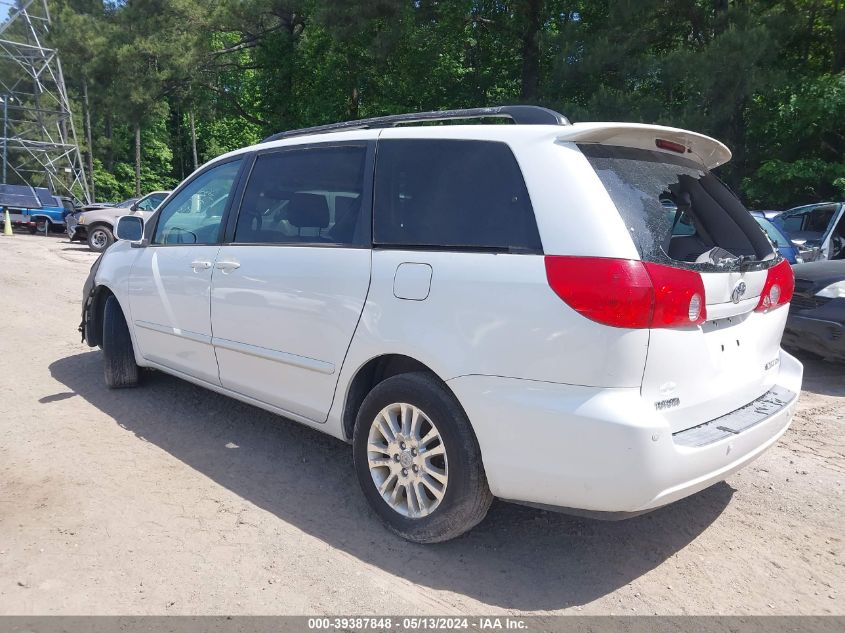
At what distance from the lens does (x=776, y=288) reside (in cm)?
330

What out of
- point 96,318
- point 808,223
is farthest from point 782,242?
point 96,318

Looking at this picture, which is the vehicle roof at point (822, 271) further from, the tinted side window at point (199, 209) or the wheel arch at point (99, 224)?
the wheel arch at point (99, 224)

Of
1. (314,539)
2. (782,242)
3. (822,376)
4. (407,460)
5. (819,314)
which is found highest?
(782,242)

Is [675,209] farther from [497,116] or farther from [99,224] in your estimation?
[99,224]

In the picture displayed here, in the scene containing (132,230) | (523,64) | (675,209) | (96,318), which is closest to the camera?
(675,209)

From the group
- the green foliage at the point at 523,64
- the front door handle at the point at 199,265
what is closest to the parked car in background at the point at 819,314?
the front door handle at the point at 199,265

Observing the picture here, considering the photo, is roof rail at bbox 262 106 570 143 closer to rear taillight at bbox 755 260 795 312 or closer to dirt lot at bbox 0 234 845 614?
rear taillight at bbox 755 260 795 312

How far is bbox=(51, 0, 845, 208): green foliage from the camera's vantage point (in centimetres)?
1606

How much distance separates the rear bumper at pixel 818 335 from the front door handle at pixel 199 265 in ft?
16.5

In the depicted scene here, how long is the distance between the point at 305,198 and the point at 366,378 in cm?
114

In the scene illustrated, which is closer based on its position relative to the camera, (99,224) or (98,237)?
(98,237)

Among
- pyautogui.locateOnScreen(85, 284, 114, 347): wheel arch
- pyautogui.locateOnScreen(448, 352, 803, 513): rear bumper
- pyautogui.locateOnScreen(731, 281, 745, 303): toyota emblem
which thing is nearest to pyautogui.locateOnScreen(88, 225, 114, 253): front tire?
pyautogui.locateOnScreen(85, 284, 114, 347): wheel arch

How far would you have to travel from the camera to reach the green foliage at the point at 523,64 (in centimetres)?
1606
